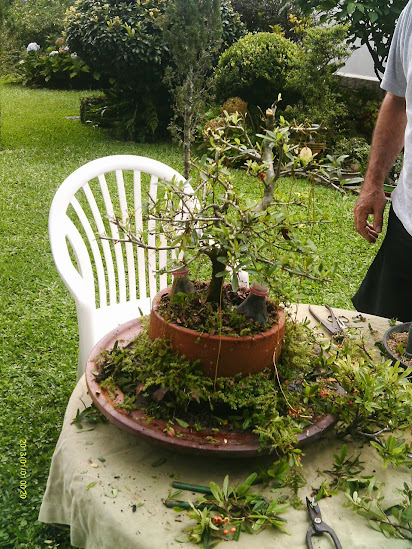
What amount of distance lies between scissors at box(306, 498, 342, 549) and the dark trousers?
109 cm

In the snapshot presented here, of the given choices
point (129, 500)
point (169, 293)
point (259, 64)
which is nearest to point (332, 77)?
point (259, 64)

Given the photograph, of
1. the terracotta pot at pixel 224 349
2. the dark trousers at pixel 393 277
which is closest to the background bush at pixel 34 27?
the dark trousers at pixel 393 277

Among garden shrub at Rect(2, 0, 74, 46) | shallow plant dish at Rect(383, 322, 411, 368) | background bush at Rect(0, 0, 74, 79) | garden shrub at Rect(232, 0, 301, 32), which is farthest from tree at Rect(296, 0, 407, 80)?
garden shrub at Rect(2, 0, 74, 46)

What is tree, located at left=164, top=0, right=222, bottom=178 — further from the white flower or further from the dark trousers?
the white flower

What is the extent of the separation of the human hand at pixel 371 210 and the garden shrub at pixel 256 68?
5.04 m

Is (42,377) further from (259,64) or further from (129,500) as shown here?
A: (259,64)

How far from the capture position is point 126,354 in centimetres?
122

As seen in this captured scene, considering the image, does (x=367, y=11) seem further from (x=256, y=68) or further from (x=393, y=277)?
(x=393, y=277)

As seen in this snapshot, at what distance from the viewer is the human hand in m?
1.86

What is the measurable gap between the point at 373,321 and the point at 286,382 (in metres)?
0.60

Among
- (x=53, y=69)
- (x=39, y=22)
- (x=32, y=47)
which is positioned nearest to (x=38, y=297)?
(x=53, y=69)
